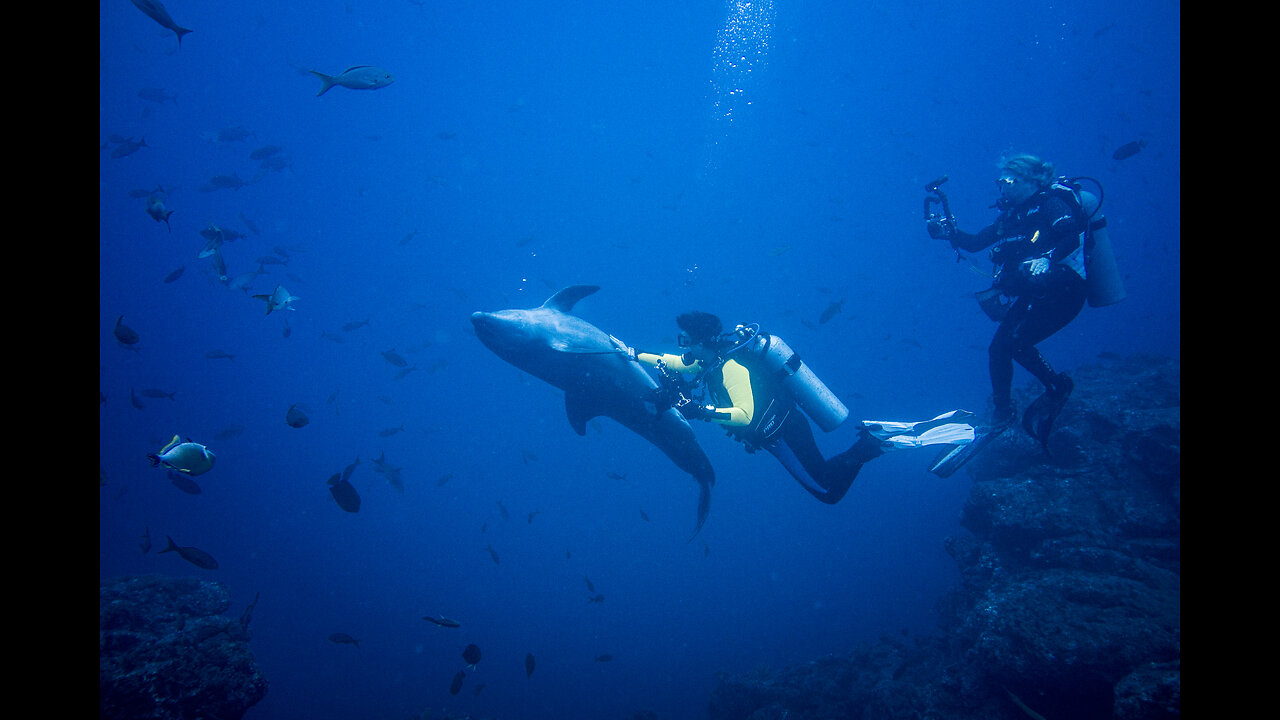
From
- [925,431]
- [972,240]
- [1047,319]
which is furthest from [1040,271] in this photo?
[925,431]

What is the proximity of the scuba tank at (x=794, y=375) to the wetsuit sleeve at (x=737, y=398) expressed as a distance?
375 mm

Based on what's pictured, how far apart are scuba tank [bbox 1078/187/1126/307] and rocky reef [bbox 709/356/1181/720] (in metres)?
4.33

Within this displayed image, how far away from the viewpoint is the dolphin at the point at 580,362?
783 cm

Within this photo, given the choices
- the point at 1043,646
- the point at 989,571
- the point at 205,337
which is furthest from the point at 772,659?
the point at 205,337

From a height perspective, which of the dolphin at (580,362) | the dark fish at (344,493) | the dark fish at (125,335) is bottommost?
the dark fish at (125,335)

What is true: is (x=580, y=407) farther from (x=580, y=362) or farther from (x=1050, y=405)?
(x=1050, y=405)

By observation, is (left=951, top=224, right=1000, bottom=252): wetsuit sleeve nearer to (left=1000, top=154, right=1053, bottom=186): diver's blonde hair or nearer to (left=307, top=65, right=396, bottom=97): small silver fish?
(left=1000, top=154, right=1053, bottom=186): diver's blonde hair

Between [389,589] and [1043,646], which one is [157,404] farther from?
[1043,646]

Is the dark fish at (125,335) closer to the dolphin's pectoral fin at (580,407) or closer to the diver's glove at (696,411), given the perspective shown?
the dolphin's pectoral fin at (580,407)

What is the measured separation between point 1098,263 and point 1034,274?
120 centimetres

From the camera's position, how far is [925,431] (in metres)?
8.76

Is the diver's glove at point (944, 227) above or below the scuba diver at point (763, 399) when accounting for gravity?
above

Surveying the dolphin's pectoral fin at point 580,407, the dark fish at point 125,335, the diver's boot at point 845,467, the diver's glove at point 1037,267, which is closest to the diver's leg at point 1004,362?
→ the diver's glove at point 1037,267
